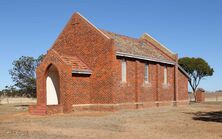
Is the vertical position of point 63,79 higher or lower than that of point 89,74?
lower

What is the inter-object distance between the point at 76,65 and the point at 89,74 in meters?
1.48

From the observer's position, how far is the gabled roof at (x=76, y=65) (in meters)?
28.7

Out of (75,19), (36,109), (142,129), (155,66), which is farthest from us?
(155,66)

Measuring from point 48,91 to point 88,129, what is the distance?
1503cm

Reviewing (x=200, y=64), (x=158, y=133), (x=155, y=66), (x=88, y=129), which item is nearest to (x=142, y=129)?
(x=158, y=133)

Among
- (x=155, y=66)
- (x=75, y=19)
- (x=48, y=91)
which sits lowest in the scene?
(x=48, y=91)

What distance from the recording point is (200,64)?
78.1 m

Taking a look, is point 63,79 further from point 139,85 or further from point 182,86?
point 182,86

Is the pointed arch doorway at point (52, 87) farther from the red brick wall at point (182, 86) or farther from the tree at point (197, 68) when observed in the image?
the tree at point (197, 68)

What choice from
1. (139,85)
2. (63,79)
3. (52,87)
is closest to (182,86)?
(139,85)

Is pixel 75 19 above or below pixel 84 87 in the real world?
above

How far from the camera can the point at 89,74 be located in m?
30.3

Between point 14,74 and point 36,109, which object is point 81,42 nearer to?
point 36,109

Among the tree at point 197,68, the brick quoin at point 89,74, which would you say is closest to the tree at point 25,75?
the brick quoin at point 89,74
